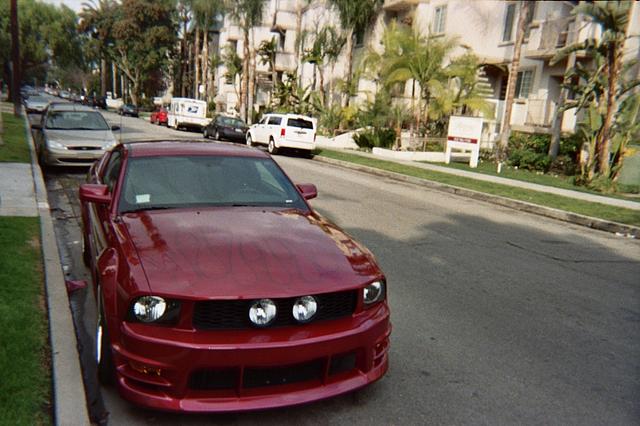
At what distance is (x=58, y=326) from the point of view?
4.11 metres

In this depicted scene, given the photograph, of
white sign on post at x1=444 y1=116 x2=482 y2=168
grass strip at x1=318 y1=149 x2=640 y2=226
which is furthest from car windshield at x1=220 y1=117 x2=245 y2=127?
white sign on post at x1=444 y1=116 x2=482 y2=168

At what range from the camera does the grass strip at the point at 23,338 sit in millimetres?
3051

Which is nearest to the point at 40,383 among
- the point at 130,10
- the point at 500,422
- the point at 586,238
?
the point at 500,422

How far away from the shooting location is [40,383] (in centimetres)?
333

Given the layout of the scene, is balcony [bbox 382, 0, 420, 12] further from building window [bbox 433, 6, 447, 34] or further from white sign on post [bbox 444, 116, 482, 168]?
white sign on post [bbox 444, 116, 482, 168]

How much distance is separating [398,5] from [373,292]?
32.3 metres

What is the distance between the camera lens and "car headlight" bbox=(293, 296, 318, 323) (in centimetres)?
304

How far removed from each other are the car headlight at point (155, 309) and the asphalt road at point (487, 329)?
0.71m

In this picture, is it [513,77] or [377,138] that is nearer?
[513,77]

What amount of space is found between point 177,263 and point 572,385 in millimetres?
3003

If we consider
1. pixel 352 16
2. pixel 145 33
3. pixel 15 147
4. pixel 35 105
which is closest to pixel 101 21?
pixel 145 33

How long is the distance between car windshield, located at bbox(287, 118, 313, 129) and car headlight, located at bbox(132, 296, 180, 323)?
20.6 metres

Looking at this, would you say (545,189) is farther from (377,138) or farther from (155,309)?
(155,309)

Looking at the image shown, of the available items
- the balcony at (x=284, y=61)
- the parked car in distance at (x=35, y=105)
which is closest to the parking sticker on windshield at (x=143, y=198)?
the balcony at (x=284, y=61)
